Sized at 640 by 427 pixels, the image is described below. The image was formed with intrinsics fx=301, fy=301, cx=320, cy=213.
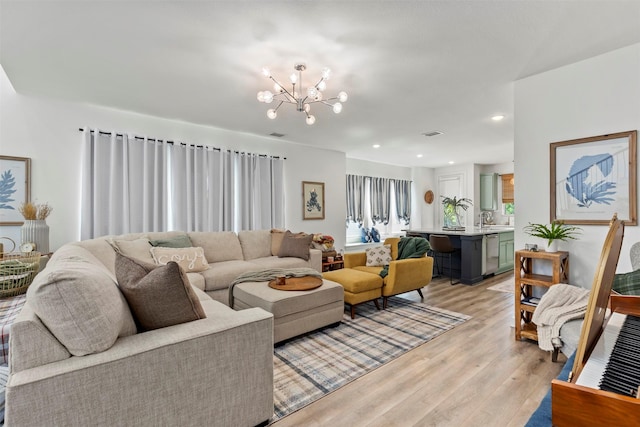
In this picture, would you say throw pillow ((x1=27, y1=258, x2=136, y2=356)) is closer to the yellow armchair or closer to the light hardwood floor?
the light hardwood floor

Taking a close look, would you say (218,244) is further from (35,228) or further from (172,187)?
(35,228)

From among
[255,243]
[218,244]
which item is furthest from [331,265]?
[218,244]

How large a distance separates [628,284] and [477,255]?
3.36 meters

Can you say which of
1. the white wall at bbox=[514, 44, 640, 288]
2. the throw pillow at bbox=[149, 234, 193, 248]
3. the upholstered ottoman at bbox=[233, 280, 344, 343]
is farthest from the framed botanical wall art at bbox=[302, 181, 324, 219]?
the white wall at bbox=[514, 44, 640, 288]

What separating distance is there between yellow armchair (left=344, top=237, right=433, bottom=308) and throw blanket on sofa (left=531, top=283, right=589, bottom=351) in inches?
59.5

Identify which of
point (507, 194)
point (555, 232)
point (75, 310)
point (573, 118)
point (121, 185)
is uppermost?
point (573, 118)

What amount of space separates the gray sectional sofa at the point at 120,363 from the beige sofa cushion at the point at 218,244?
2543mm

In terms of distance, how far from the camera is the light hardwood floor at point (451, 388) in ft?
5.77

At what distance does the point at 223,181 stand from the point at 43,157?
6.84 ft

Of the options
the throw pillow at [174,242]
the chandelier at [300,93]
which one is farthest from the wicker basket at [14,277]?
the chandelier at [300,93]

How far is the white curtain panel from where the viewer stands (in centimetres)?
366

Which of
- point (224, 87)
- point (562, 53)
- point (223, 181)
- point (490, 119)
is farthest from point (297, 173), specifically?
point (562, 53)

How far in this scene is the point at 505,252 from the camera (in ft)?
19.2

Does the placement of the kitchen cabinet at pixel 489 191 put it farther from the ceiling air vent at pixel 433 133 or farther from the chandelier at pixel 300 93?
the chandelier at pixel 300 93
